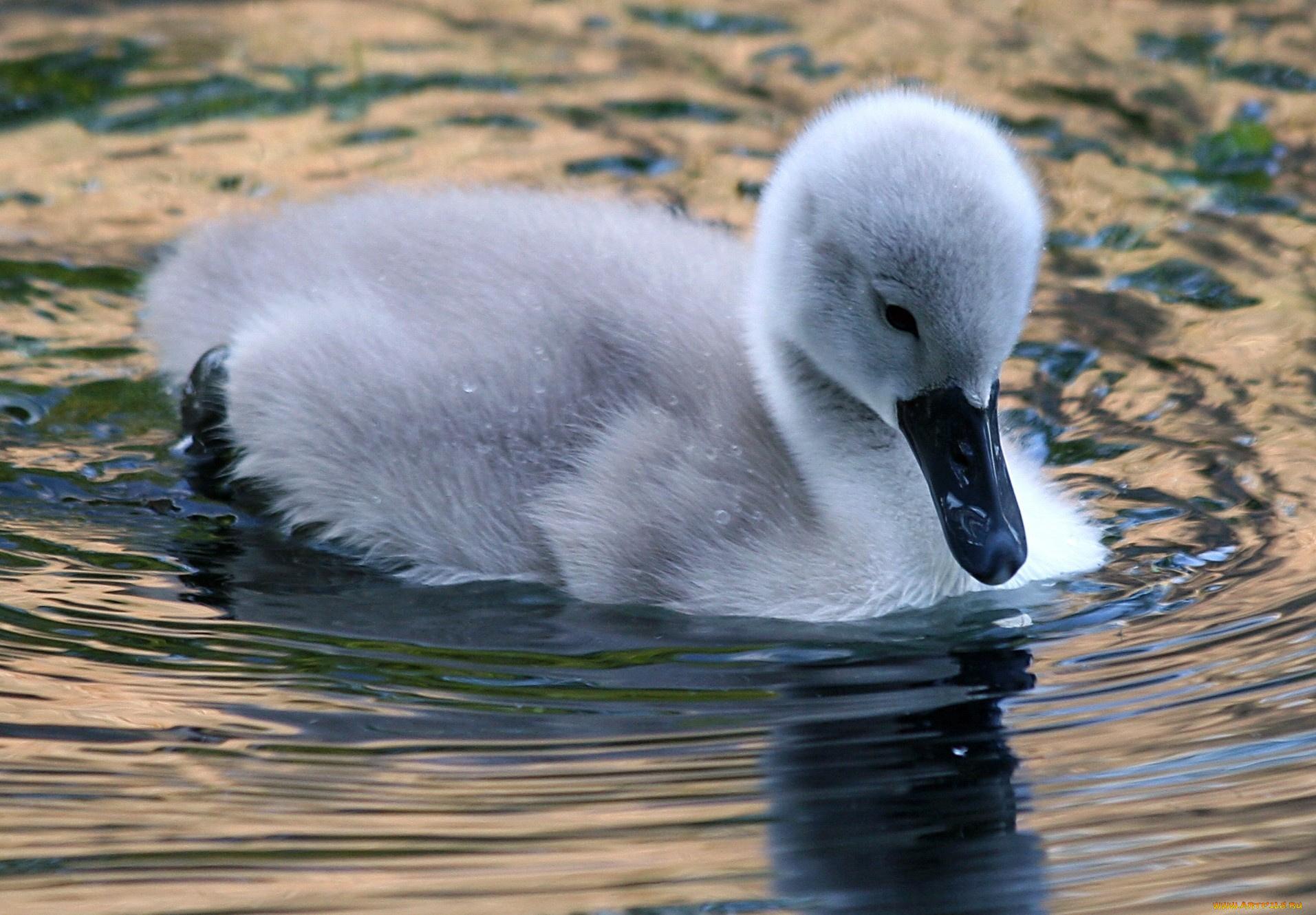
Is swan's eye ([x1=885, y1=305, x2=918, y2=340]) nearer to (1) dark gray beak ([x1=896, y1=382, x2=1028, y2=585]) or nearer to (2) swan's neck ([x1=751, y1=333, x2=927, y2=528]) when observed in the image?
(1) dark gray beak ([x1=896, y1=382, x2=1028, y2=585])

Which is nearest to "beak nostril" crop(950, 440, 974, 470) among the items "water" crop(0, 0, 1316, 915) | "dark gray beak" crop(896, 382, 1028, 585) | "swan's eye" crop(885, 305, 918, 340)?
"dark gray beak" crop(896, 382, 1028, 585)

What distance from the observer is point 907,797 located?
312cm

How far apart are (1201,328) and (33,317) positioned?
10.8 ft

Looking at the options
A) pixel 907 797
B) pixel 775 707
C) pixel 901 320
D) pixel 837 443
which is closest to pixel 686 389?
pixel 837 443

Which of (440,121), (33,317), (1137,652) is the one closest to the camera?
(1137,652)

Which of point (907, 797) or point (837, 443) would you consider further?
point (837, 443)

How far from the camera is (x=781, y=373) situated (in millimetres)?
4062

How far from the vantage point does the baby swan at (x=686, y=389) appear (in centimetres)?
372

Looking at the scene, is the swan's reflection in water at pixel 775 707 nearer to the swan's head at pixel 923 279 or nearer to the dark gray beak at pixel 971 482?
the dark gray beak at pixel 971 482

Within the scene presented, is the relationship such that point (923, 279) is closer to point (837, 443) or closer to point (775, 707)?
point (837, 443)

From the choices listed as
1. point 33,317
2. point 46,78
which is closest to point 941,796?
point 33,317

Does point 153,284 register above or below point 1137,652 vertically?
above

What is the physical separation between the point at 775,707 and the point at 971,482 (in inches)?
24.8

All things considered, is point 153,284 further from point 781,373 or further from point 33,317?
point 781,373
